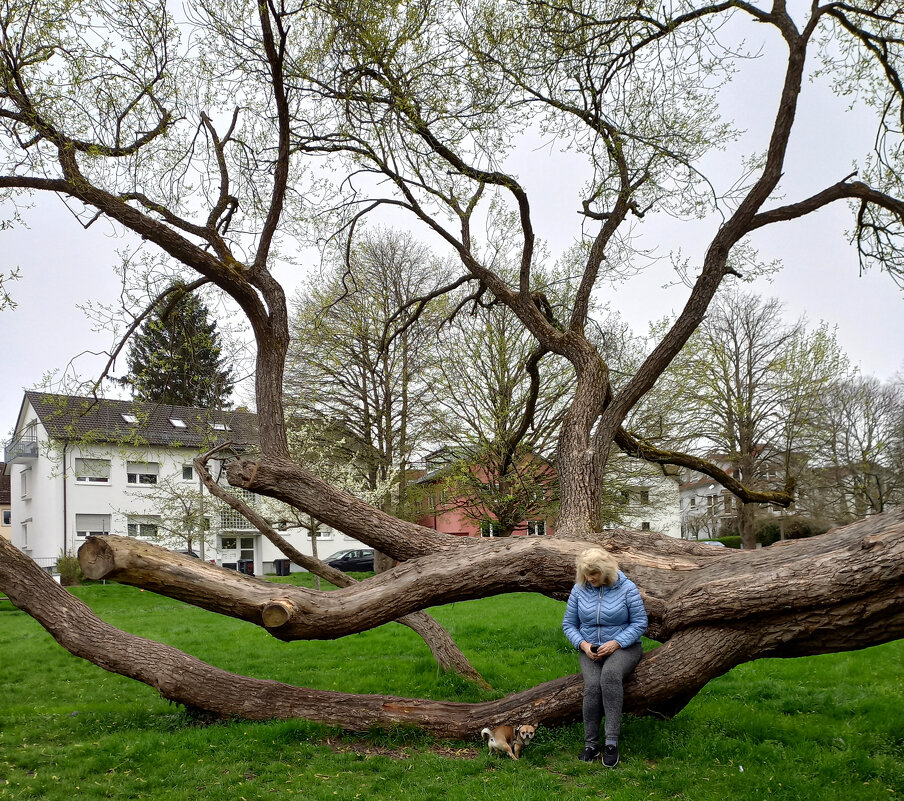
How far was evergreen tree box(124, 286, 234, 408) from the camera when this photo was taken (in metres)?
8.99

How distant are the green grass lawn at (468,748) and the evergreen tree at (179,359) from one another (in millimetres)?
3831

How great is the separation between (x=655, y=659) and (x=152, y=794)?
3.84 metres

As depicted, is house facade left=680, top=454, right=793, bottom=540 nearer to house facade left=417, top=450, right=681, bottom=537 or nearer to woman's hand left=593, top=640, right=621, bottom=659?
house facade left=417, top=450, right=681, bottom=537

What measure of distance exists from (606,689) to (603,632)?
421mm

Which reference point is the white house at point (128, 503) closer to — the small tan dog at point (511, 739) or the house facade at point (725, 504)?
the house facade at point (725, 504)

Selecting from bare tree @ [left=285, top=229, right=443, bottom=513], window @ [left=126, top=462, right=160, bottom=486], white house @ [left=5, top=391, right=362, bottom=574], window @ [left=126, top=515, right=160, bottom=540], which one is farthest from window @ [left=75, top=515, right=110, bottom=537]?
bare tree @ [left=285, top=229, right=443, bottom=513]

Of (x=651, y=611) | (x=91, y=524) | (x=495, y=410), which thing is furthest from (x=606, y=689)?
(x=91, y=524)

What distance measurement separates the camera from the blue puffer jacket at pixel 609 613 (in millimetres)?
5738

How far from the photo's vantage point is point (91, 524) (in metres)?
36.5

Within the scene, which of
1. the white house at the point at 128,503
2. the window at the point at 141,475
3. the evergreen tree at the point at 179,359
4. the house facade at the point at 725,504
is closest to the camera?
the evergreen tree at the point at 179,359

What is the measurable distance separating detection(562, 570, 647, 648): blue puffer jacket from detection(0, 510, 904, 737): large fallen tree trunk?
259 millimetres

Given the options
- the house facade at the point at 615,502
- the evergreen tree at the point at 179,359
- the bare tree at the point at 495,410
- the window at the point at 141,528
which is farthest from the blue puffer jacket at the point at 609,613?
the window at the point at 141,528

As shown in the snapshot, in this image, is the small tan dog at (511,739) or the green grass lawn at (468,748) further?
the small tan dog at (511,739)

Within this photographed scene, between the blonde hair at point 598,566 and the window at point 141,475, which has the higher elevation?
the window at point 141,475
